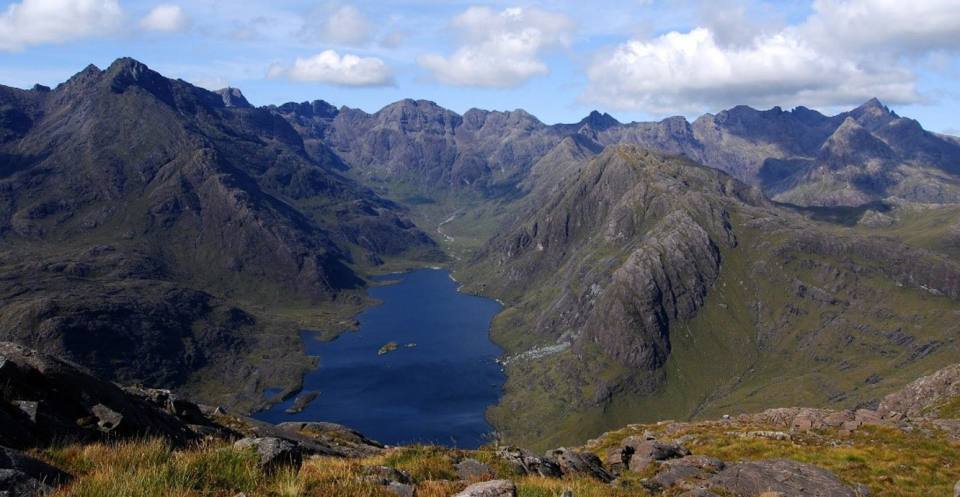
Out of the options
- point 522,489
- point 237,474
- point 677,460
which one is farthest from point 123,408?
point 677,460

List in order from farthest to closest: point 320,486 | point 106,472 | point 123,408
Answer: point 123,408
point 320,486
point 106,472

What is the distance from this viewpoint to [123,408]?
23875mm

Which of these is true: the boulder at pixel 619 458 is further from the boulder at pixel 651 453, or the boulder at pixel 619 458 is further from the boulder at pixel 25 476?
the boulder at pixel 25 476

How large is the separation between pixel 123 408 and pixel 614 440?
41.4 m

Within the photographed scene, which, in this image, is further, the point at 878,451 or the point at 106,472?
the point at 878,451

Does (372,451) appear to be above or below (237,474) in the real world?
below

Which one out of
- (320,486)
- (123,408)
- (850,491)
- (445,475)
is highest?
(320,486)

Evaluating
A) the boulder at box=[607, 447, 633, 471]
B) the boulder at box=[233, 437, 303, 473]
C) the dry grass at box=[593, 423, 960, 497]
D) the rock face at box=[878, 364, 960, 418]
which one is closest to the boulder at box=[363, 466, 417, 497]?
the boulder at box=[233, 437, 303, 473]

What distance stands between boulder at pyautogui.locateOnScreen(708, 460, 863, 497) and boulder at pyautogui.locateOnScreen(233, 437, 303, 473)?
20004mm

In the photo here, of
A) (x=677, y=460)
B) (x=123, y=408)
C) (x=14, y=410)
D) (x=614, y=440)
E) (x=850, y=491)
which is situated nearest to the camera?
(x=14, y=410)

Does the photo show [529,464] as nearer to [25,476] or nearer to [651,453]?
[651,453]

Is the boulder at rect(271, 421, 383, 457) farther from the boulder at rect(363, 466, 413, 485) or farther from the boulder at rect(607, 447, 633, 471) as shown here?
the boulder at rect(363, 466, 413, 485)

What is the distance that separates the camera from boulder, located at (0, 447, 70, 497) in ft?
35.1

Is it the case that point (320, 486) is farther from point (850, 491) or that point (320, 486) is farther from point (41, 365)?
point (850, 491)
